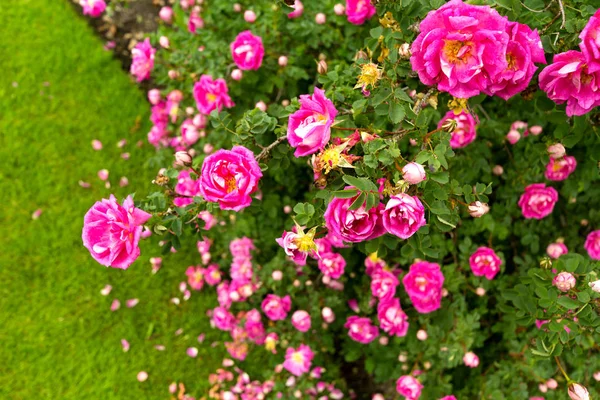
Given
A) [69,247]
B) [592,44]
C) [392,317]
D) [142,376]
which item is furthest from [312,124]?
[69,247]

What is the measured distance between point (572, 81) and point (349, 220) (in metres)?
0.68

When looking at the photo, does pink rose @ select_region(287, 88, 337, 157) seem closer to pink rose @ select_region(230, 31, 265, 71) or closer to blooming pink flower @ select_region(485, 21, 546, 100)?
blooming pink flower @ select_region(485, 21, 546, 100)

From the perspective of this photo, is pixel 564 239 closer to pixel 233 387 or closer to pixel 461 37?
pixel 461 37

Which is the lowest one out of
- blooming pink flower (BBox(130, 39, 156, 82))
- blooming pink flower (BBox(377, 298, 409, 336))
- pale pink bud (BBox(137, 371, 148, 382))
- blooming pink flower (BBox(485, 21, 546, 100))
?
pale pink bud (BBox(137, 371, 148, 382))

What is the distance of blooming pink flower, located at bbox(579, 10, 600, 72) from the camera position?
1041 mm

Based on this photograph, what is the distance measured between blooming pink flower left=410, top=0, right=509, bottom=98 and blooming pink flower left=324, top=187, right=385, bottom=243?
37 centimetres

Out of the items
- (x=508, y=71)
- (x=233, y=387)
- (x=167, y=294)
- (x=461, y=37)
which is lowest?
(x=233, y=387)

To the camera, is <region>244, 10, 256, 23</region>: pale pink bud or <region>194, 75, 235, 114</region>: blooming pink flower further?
<region>244, 10, 256, 23</region>: pale pink bud

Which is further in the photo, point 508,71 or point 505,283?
point 505,283

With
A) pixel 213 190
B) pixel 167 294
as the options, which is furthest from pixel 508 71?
pixel 167 294

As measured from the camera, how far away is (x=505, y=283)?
2184 millimetres

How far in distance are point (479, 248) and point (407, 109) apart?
1053 millimetres

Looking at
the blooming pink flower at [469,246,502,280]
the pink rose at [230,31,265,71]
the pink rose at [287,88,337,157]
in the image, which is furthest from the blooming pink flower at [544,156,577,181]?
the pink rose at [230,31,265,71]

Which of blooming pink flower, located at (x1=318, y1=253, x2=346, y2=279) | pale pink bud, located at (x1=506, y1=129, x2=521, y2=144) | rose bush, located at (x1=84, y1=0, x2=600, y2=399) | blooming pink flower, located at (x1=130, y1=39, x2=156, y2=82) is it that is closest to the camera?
rose bush, located at (x1=84, y1=0, x2=600, y2=399)
